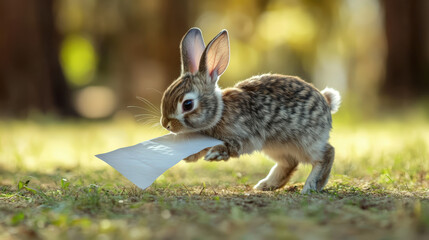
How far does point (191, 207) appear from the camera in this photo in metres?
3.20

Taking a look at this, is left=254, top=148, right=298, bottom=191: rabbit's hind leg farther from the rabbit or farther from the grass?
the grass

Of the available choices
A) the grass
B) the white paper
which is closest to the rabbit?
the white paper

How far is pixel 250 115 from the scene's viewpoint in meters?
4.57

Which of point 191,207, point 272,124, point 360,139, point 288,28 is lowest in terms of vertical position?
point 360,139

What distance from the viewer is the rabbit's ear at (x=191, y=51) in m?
4.72

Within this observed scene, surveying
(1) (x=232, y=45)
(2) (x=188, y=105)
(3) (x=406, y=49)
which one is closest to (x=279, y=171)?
(2) (x=188, y=105)

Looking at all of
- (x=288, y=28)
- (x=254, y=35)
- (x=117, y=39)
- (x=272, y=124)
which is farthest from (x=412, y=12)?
(x=117, y=39)

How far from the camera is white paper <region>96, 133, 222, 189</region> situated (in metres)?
3.91

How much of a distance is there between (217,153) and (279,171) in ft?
2.78

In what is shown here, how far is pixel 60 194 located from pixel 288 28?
13.9 metres

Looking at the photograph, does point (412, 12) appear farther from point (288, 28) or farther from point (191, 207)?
point (191, 207)

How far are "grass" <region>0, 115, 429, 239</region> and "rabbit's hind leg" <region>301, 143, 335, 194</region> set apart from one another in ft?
0.34

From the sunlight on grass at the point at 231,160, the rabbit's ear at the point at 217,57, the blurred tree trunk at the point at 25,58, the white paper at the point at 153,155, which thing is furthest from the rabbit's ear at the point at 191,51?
the blurred tree trunk at the point at 25,58

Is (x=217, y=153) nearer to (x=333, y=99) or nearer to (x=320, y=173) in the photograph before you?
(x=320, y=173)
